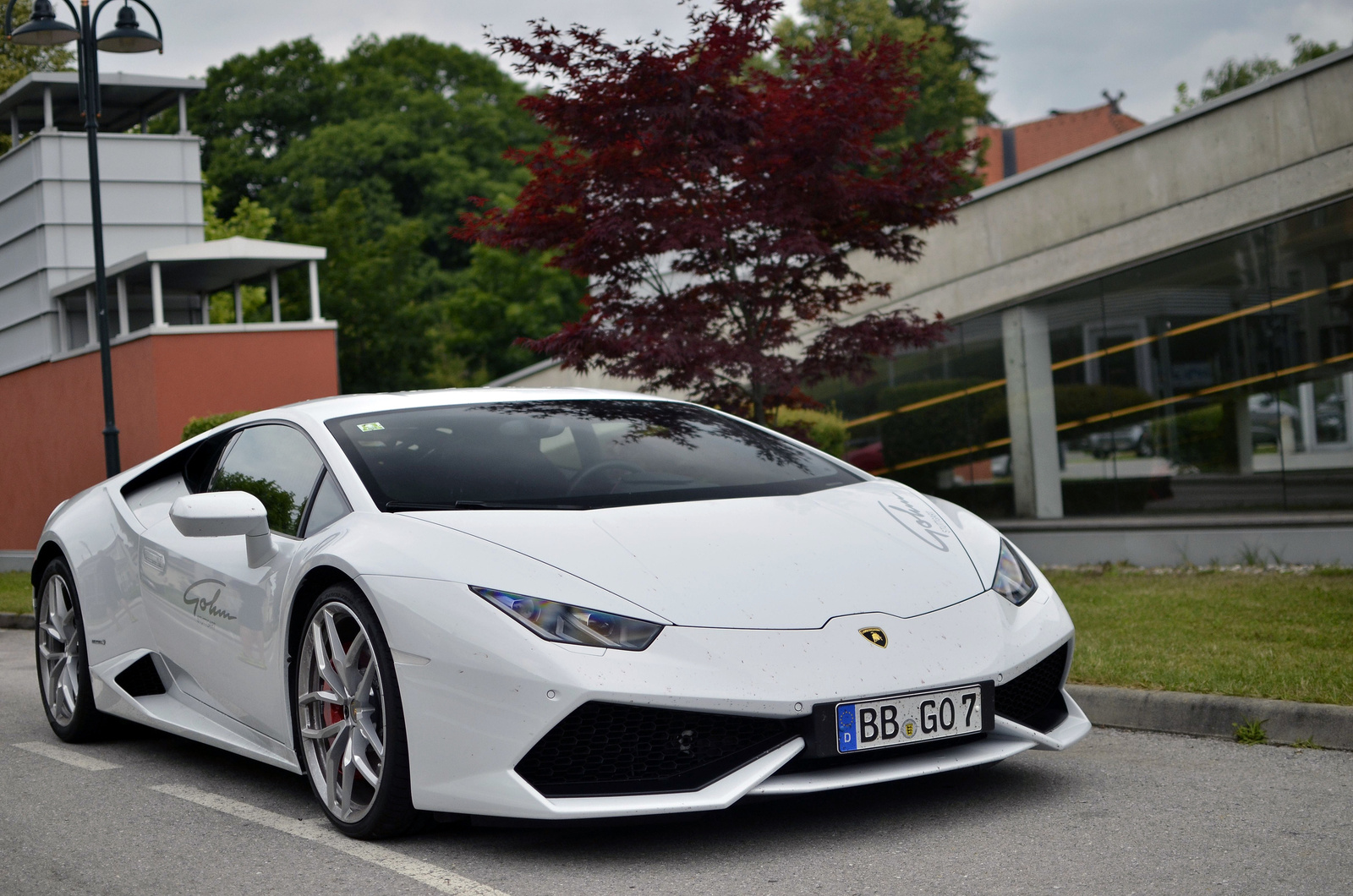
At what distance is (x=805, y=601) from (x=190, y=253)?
1437 centimetres

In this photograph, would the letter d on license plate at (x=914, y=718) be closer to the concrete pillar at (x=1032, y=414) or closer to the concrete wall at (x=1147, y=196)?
the concrete wall at (x=1147, y=196)

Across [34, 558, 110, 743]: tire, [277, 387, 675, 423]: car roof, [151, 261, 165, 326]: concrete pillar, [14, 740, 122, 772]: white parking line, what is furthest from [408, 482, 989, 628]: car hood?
[151, 261, 165, 326]: concrete pillar

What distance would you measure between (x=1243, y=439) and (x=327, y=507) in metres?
9.78

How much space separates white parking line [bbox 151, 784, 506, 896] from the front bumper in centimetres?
16

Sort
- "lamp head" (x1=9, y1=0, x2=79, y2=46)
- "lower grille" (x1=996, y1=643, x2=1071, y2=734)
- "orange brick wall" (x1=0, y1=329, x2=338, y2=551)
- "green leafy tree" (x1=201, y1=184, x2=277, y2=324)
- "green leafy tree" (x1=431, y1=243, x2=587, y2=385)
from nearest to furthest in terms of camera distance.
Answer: "lower grille" (x1=996, y1=643, x2=1071, y2=734) → "lamp head" (x1=9, y1=0, x2=79, y2=46) → "orange brick wall" (x1=0, y1=329, x2=338, y2=551) → "green leafy tree" (x1=201, y1=184, x2=277, y2=324) → "green leafy tree" (x1=431, y1=243, x2=587, y2=385)

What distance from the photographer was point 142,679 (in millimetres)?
5293

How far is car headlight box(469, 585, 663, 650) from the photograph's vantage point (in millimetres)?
3521

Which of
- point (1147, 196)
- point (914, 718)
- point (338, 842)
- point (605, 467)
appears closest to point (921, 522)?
point (914, 718)

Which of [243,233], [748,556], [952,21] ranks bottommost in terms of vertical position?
[748,556]

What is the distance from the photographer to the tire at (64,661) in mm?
5754

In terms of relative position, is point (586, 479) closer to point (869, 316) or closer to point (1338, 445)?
point (869, 316)

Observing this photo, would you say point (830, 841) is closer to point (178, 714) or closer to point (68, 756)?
point (178, 714)

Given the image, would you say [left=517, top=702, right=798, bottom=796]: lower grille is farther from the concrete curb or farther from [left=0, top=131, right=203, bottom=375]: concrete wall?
[left=0, top=131, right=203, bottom=375]: concrete wall

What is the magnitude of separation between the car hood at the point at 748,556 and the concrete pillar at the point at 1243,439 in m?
8.66
